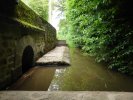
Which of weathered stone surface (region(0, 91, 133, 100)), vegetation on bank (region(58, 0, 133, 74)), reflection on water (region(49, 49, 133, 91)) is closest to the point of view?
weathered stone surface (region(0, 91, 133, 100))

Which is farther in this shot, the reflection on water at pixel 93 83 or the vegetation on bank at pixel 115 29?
the vegetation on bank at pixel 115 29

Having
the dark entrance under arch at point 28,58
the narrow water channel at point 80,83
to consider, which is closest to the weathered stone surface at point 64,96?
the narrow water channel at point 80,83

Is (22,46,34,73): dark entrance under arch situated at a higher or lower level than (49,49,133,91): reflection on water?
higher

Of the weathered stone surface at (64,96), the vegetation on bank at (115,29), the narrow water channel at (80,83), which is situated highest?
the vegetation on bank at (115,29)

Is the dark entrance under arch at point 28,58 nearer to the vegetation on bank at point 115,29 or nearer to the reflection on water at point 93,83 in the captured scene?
the reflection on water at point 93,83

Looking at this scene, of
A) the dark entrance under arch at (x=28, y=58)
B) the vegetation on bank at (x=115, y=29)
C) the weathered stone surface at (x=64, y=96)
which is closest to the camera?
the weathered stone surface at (x=64, y=96)

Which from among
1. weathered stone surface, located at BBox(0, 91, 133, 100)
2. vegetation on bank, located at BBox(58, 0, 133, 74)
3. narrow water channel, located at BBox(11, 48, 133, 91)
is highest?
vegetation on bank, located at BBox(58, 0, 133, 74)

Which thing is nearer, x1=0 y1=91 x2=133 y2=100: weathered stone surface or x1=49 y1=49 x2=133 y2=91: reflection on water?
x1=0 y1=91 x2=133 y2=100: weathered stone surface

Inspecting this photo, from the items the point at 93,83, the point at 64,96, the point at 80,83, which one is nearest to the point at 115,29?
the point at 93,83

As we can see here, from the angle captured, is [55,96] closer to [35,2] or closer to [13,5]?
[13,5]

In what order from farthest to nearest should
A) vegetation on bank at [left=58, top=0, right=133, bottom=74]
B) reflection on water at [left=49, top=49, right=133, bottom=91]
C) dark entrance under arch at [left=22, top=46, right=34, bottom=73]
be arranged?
dark entrance under arch at [left=22, top=46, right=34, bottom=73], vegetation on bank at [left=58, top=0, right=133, bottom=74], reflection on water at [left=49, top=49, right=133, bottom=91]

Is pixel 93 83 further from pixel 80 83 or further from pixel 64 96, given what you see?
pixel 64 96

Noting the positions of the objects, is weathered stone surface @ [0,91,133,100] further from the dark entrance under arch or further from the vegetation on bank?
the dark entrance under arch

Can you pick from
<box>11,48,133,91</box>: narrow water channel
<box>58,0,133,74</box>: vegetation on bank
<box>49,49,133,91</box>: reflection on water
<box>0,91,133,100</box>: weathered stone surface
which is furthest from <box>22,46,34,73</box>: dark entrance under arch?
<box>0,91,133,100</box>: weathered stone surface
